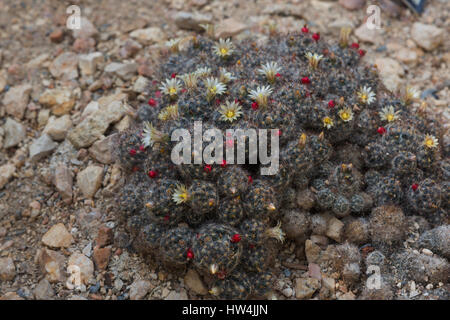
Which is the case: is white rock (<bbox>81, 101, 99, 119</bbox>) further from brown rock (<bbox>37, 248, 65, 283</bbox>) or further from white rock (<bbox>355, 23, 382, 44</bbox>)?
white rock (<bbox>355, 23, 382, 44</bbox>)

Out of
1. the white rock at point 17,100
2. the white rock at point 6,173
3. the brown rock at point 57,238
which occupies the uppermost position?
the white rock at point 17,100

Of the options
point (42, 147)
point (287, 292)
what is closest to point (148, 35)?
point (42, 147)

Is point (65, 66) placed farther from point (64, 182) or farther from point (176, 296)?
point (176, 296)

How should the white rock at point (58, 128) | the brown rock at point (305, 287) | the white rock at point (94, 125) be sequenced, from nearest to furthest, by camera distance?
1. the brown rock at point (305, 287)
2. the white rock at point (94, 125)
3. the white rock at point (58, 128)

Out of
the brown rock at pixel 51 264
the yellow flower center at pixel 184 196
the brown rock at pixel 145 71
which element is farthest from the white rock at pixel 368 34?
the brown rock at pixel 51 264

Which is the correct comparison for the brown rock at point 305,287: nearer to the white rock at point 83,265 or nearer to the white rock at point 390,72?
the white rock at point 83,265

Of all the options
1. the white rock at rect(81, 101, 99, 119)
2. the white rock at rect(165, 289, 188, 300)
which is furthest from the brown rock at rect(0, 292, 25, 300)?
the white rock at rect(81, 101, 99, 119)
